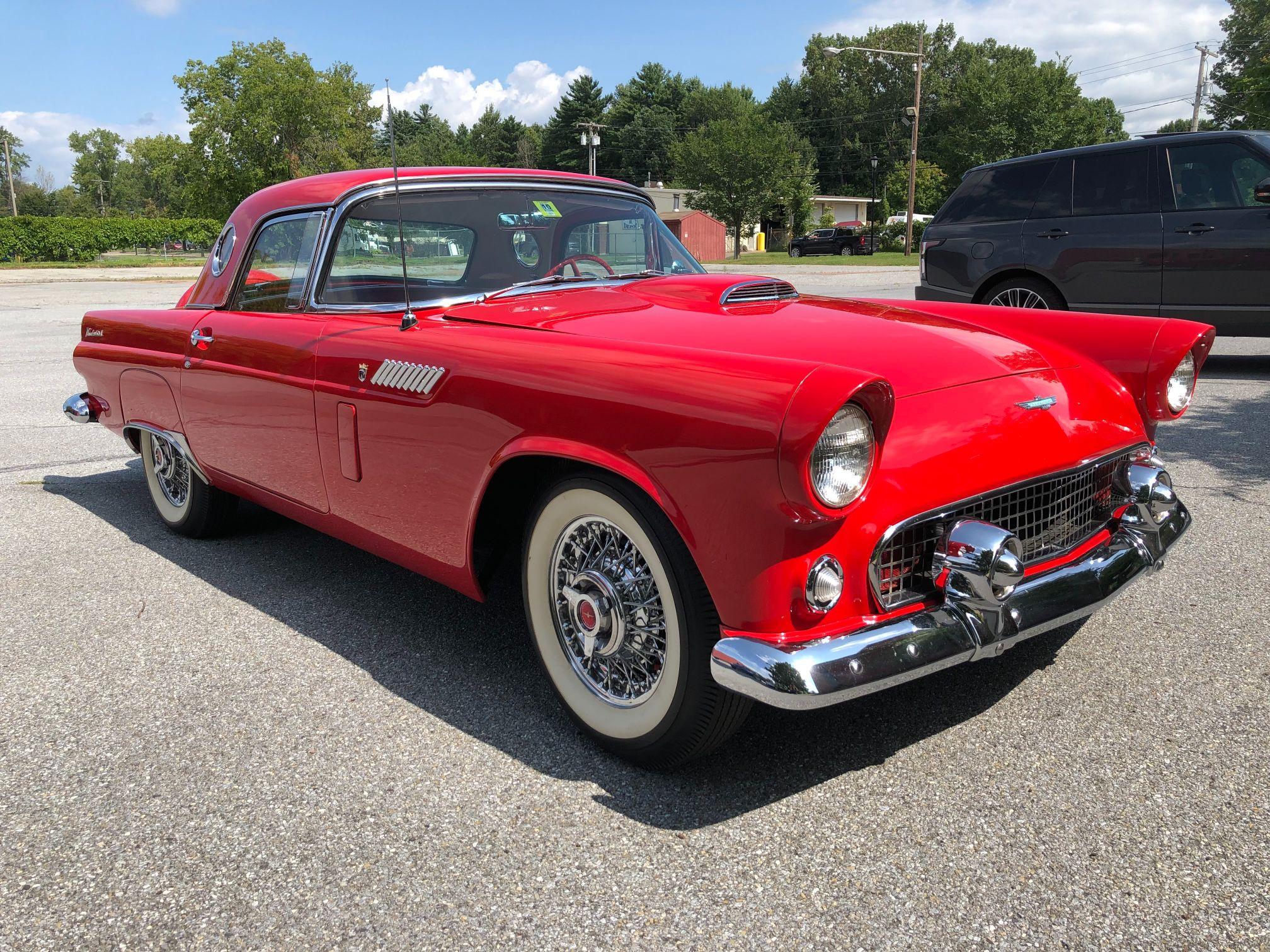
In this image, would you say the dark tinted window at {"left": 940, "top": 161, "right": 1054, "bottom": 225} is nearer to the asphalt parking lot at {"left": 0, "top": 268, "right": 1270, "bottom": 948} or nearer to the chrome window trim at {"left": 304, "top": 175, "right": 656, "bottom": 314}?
the asphalt parking lot at {"left": 0, "top": 268, "right": 1270, "bottom": 948}

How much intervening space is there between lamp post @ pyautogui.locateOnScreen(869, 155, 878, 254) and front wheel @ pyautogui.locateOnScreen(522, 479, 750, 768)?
45753 mm

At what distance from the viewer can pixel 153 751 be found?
8.43 feet

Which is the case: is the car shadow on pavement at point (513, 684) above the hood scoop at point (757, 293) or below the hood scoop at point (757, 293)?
below

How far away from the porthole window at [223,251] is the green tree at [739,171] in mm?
46180

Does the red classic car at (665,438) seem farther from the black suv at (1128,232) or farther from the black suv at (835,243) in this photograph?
the black suv at (835,243)

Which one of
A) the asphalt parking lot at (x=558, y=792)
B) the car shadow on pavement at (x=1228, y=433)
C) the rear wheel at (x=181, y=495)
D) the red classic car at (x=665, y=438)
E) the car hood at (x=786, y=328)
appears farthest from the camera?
the car shadow on pavement at (x=1228, y=433)

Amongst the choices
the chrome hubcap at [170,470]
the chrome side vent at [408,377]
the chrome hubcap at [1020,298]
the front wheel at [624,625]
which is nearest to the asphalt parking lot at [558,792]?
the front wheel at [624,625]

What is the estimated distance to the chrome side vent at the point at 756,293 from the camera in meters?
3.10

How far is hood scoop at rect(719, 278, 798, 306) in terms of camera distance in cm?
310

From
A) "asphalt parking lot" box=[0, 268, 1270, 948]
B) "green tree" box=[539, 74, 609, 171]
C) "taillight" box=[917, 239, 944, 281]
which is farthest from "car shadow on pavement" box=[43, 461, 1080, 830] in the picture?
"green tree" box=[539, 74, 609, 171]

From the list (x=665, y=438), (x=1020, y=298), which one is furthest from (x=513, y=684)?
(x=1020, y=298)

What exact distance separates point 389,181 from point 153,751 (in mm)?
1913

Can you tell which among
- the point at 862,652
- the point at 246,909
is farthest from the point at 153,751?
Answer: the point at 862,652

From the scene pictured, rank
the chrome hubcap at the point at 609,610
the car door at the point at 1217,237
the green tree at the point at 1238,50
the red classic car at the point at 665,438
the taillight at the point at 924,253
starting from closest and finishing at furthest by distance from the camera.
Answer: the red classic car at the point at 665,438
the chrome hubcap at the point at 609,610
the car door at the point at 1217,237
the taillight at the point at 924,253
the green tree at the point at 1238,50
